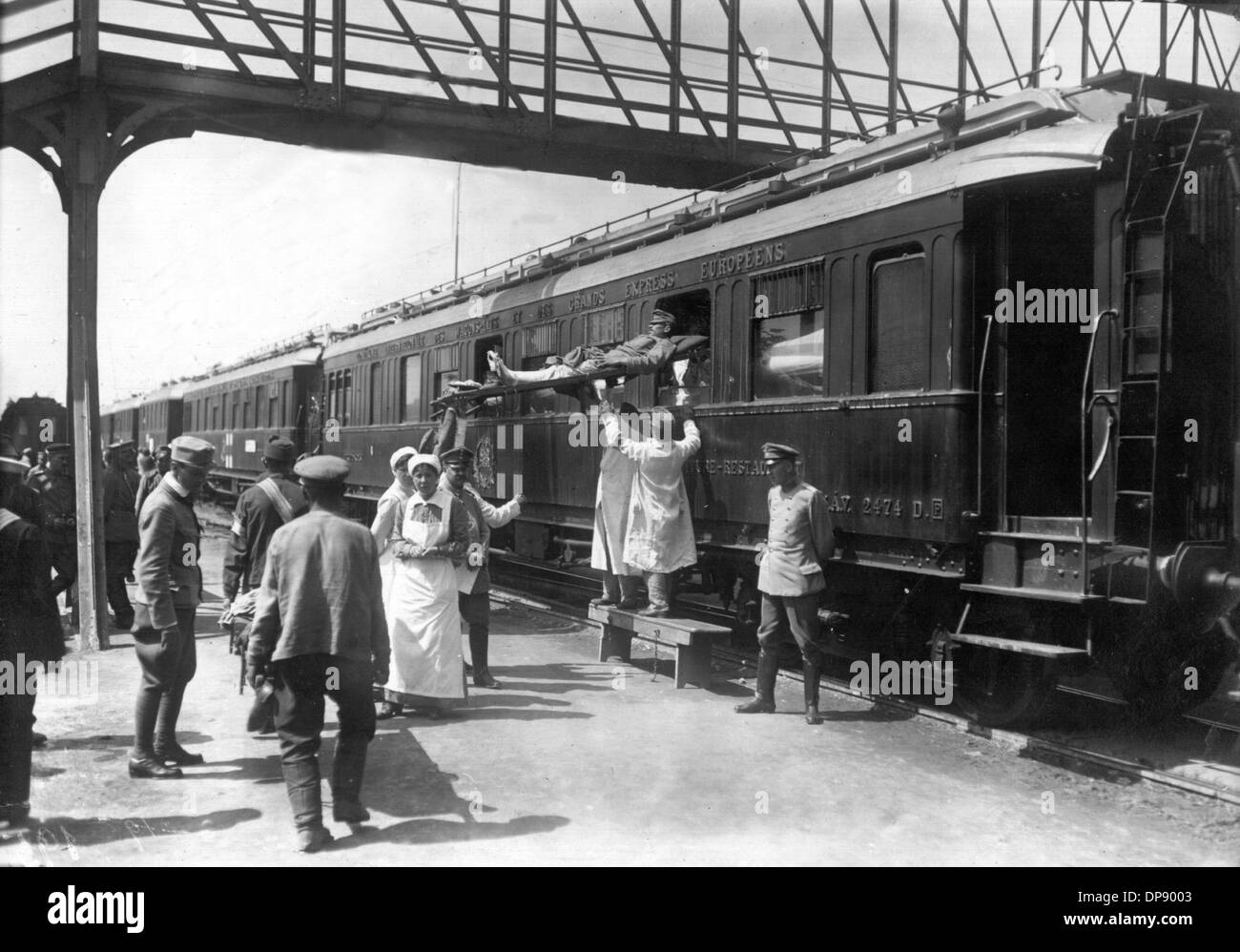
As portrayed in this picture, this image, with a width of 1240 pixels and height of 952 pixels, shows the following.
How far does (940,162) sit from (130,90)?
7928 millimetres

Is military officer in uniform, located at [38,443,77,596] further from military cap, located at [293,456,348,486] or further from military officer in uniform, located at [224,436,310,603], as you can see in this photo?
military cap, located at [293,456,348,486]

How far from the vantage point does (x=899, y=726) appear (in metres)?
7.02

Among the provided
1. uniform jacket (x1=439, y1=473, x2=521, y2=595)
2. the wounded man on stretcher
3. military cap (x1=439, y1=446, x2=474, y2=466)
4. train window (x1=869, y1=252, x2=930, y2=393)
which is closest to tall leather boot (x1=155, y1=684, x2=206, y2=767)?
uniform jacket (x1=439, y1=473, x2=521, y2=595)

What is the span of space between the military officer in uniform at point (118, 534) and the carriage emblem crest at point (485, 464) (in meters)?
4.09

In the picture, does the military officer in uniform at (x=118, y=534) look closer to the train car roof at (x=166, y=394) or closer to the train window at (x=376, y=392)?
the train window at (x=376, y=392)

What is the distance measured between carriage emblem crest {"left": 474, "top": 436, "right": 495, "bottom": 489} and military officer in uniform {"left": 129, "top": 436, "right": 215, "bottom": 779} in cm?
721

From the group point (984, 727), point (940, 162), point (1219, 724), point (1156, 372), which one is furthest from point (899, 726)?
point (940, 162)

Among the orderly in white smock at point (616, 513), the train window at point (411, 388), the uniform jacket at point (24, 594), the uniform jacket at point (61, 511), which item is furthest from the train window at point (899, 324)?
the train window at point (411, 388)

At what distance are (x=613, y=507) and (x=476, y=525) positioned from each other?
1404 mm

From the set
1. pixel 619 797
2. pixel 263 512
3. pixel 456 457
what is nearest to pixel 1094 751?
pixel 619 797

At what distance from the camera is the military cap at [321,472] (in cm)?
496
